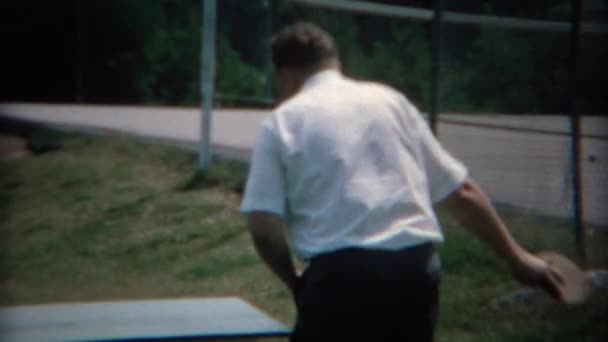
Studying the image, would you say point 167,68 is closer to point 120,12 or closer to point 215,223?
point 120,12

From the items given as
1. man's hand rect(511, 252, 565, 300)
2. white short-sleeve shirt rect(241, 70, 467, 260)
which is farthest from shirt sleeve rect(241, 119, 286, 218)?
man's hand rect(511, 252, 565, 300)

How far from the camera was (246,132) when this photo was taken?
14.4 m

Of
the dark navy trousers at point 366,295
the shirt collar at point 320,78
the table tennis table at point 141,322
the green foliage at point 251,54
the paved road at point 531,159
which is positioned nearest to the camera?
the dark navy trousers at point 366,295

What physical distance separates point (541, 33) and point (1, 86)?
59.6 ft

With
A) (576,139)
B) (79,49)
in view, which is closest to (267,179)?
(576,139)

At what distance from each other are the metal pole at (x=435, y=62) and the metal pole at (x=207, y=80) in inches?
140

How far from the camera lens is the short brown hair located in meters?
3.09

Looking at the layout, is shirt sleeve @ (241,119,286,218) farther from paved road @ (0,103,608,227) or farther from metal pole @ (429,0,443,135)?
metal pole @ (429,0,443,135)

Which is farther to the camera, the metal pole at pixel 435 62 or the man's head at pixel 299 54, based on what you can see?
the metal pole at pixel 435 62

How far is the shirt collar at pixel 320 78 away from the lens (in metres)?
3.07

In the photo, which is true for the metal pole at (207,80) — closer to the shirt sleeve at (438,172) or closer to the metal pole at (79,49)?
the shirt sleeve at (438,172)

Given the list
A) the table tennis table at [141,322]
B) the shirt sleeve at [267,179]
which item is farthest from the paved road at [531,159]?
the shirt sleeve at [267,179]

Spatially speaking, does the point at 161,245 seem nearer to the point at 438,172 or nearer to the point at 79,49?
the point at 438,172

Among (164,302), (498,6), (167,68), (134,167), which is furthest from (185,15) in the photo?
(164,302)
